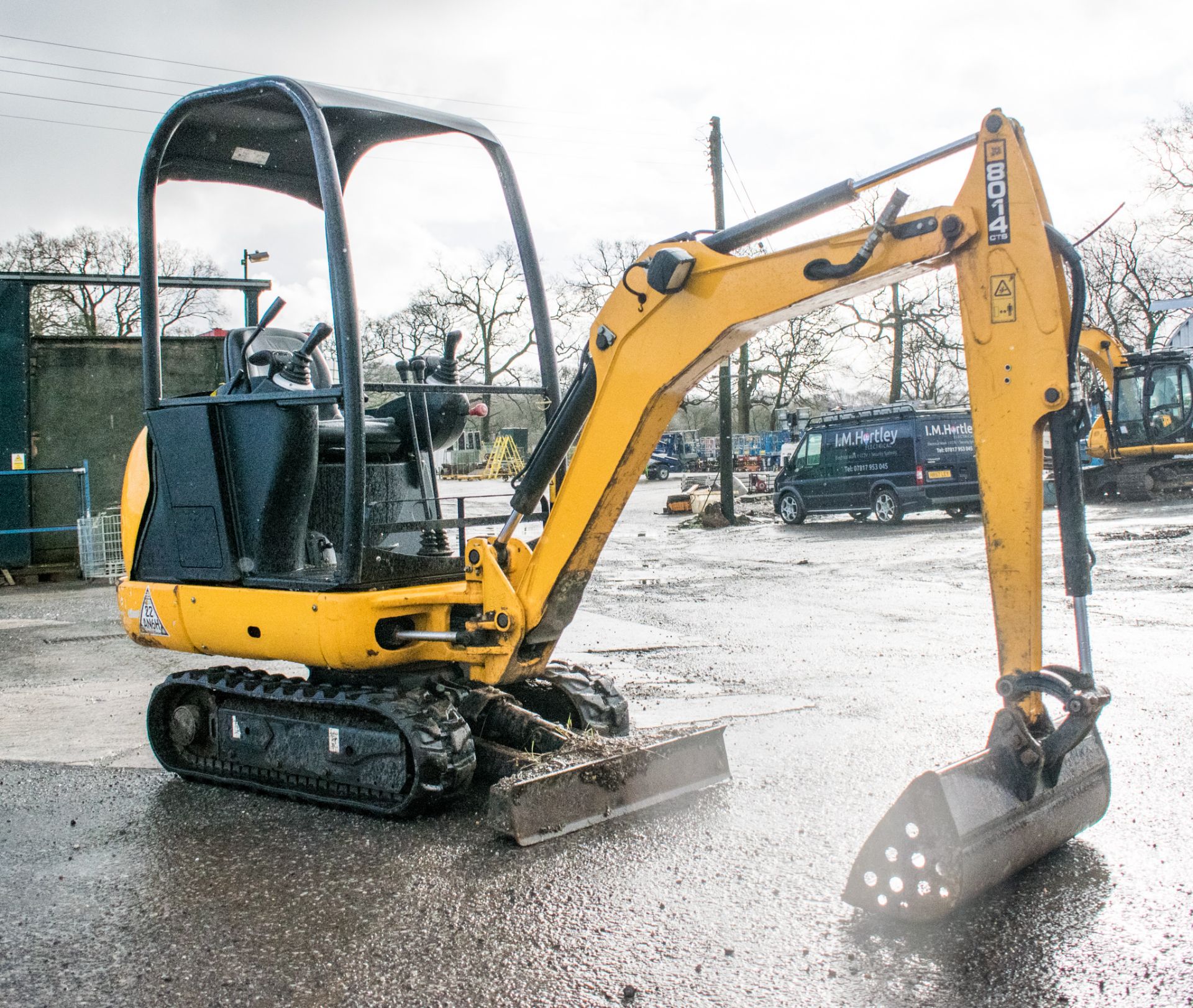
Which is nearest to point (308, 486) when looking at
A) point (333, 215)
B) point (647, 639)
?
point (333, 215)

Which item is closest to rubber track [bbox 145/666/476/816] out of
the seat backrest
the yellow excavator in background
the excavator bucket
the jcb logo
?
the seat backrest

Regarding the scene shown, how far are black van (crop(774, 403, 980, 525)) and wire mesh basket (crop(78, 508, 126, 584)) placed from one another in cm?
1301

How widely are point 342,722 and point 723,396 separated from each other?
2081 centimetres

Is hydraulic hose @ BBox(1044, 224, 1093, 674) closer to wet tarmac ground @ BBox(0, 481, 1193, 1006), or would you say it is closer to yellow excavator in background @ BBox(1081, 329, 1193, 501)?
wet tarmac ground @ BBox(0, 481, 1193, 1006)

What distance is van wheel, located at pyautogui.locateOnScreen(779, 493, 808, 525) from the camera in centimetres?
2227

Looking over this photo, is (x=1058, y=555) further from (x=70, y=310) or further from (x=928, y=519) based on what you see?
(x=70, y=310)

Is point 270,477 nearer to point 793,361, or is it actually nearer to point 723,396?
point 723,396

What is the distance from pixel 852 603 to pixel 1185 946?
305 inches

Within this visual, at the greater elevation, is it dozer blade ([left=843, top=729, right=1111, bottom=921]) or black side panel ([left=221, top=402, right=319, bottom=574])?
black side panel ([left=221, top=402, right=319, bottom=574])

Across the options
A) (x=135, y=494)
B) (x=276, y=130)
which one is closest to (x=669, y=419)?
(x=276, y=130)

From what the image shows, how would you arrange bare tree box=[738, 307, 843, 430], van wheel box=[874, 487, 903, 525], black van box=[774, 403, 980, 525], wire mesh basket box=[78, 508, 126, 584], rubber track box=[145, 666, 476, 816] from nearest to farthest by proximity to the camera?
rubber track box=[145, 666, 476, 816] → wire mesh basket box=[78, 508, 126, 584] → black van box=[774, 403, 980, 525] → van wheel box=[874, 487, 903, 525] → bare tree box=[738, 307, 843, 430]

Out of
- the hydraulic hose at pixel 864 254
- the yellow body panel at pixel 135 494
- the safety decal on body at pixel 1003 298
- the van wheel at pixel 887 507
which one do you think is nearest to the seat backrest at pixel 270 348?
the yellow body panel at pixel 135 494

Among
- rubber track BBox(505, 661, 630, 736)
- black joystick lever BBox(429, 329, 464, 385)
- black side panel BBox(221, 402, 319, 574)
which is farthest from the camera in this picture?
rubber track BBox(505, 661, 630, 736)

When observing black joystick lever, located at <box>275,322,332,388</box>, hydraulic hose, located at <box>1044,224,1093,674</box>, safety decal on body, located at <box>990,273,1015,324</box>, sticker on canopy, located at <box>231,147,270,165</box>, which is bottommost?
hydraulic hose, located at <box>1044,224,1093,674</box>
